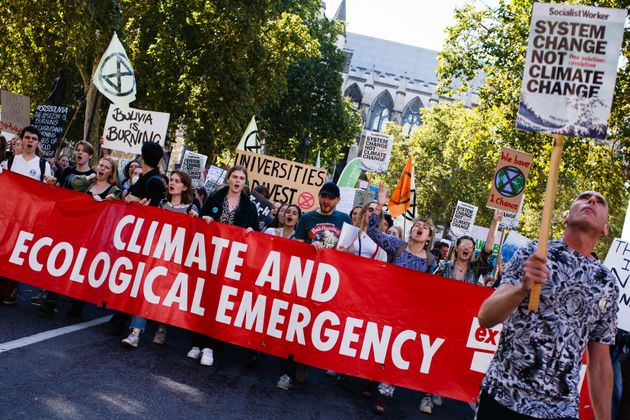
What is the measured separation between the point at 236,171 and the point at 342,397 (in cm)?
240

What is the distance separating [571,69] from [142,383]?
4030mm

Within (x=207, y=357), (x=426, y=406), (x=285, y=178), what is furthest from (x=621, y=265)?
(x=285, y=178)

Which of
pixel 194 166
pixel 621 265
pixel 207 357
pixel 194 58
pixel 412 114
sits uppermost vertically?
pixel 412 114

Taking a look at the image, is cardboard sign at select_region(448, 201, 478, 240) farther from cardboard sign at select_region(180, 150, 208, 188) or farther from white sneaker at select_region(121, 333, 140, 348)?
white sneaker at select_region(121, 333, 140, 348)

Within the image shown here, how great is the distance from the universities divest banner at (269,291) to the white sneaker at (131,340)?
306 mm

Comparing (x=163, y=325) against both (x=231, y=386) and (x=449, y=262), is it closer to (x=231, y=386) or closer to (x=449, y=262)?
(x=231, y=386)

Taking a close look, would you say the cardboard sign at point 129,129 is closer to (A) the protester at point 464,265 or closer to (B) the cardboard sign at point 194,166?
(B) the cardboard sign at point 194,166

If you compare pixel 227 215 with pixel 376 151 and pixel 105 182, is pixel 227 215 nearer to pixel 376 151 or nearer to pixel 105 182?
pixel 105 182

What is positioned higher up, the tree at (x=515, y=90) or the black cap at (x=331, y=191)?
the tree at (x=515, y=90)

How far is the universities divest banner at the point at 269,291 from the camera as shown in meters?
7.30

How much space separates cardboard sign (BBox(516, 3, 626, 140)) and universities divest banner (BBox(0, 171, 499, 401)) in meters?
3.93

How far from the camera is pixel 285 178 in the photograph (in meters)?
14.6

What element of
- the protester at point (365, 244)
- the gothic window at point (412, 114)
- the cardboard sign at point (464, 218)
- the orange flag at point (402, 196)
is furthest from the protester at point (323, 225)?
the gothic window at point (412, 114)

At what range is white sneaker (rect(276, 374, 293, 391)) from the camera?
7117mm
